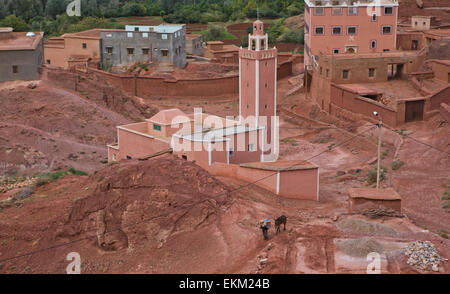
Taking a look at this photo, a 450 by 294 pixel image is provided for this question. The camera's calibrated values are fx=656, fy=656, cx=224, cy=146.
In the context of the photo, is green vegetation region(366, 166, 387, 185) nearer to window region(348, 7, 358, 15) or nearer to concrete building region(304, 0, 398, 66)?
concrete building region(304, 0, 398, 66)

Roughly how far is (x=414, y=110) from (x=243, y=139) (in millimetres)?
9734

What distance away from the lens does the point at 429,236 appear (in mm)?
15961

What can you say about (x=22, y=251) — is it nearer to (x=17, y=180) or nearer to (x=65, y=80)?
(x=17, y=180)

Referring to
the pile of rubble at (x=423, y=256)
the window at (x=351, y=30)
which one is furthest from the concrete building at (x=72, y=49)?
the pile of rubble at (x=423, y=256)

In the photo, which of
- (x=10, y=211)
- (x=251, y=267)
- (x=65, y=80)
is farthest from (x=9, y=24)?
(x=251, y=267)

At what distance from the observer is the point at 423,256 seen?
14.5 metres

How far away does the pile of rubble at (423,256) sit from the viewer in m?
14.2

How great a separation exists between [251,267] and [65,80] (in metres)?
23.4

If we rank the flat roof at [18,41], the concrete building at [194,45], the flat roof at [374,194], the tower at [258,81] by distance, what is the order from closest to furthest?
the flat roof at [374,194], the tower at [258,81], the flat roof at [18,41], the concrete building at [194,45]

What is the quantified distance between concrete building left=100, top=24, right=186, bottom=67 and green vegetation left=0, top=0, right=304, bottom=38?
24209 millimetres

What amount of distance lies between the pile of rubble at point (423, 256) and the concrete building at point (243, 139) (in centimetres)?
761

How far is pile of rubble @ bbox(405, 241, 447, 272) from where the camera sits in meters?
14.2

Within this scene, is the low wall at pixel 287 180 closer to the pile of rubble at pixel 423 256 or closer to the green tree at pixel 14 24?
the pile of rubble at pixel 423 256

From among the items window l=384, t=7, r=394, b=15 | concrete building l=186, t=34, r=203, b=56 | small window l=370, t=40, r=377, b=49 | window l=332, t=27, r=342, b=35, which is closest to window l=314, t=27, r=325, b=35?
window l=332, t=27, r=342, b=35
